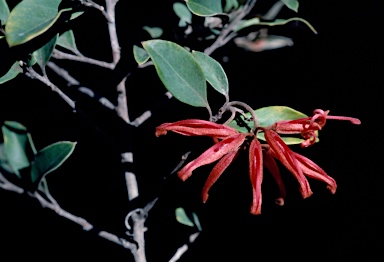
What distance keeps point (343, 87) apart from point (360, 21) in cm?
33

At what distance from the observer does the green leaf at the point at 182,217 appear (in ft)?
3.92

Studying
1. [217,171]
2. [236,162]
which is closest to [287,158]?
[217,171]

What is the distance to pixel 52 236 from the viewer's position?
166cm

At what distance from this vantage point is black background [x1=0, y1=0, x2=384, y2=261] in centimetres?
148

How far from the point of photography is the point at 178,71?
0.77 meters

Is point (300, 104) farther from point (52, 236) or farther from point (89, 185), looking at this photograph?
point (52, 236)

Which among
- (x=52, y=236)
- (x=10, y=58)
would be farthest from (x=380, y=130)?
(x=10, y=58)

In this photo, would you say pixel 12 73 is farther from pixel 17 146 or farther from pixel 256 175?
→ pixel 256 175

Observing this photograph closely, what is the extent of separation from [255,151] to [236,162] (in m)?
0.88

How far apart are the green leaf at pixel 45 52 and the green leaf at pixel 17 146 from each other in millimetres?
257

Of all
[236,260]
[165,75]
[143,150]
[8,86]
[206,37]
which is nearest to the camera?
[165,75]

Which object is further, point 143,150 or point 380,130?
point 380,130

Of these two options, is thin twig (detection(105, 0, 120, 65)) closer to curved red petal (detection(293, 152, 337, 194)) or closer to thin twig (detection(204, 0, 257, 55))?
thin twig (detection(204, 0, 257, 55))

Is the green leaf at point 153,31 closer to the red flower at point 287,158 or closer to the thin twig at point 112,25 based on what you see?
the thin twig at point 112,25
